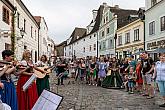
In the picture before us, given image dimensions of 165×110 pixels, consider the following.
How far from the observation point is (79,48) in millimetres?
73500

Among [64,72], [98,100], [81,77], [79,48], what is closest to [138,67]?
[98,100]

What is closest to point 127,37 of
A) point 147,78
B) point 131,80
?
point 131,80

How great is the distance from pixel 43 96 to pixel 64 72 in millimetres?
13455

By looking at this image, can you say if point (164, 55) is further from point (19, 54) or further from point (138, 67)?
point (19, 54)

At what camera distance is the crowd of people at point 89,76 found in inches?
244

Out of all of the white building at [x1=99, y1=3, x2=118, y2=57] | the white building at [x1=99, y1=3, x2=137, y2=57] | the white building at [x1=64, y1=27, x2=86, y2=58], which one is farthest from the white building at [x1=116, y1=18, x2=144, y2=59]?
the white building at [x1=64, y1=27, x2=86, y2=58]

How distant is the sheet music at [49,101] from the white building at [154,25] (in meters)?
22.6

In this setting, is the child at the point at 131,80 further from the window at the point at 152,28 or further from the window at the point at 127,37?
the window at the point at 127,37

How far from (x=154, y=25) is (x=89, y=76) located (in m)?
12.5

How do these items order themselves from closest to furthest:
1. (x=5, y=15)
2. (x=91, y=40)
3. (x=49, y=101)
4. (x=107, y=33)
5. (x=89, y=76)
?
(x=49, y=101) → (x=5, y=15) → (x=89, y=76) → (x=107, y=33) → (x=91, y=40)

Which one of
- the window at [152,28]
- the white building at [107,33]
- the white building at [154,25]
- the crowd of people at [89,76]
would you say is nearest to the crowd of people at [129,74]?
the crowd of people at [89,76]

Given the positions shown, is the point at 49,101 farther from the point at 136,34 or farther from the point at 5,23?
the point at 136,34

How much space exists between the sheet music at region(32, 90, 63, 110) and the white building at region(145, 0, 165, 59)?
74.1 feet

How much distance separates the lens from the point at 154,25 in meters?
28.3
